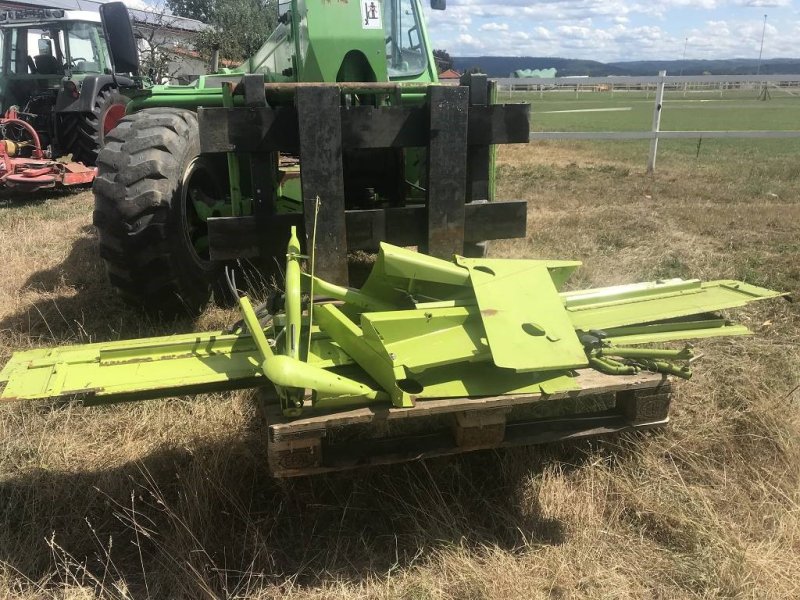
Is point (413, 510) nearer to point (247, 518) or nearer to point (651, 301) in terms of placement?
point (247, 518)

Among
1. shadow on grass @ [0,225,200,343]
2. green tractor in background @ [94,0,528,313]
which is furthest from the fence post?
shadow on grass @ [0,225,200,343]

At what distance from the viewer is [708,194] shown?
329 inches

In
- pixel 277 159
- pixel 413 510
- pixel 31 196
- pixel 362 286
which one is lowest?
pixel 413 510

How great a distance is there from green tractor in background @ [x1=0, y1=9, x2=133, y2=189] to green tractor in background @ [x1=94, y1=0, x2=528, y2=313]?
4929 mm

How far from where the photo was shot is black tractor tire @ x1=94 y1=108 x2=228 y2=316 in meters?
3.70

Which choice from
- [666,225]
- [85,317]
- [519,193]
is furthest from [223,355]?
[519,193]

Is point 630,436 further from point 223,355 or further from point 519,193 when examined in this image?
point 519,193

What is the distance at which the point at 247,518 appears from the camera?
8.23 feet

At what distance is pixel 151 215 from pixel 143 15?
74.5ft

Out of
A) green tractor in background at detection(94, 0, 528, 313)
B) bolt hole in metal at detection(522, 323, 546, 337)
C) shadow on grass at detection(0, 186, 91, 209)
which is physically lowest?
shadow on grass at detection(0, 186, 91, 209)

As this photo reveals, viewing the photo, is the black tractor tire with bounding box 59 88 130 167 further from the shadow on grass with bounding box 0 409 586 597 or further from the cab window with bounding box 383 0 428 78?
the shadow on grass with bounding box 0 409 586 597

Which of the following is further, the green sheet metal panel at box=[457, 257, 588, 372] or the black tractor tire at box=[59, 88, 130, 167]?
the black tractor tire at box=[59, 88, 130, 167]

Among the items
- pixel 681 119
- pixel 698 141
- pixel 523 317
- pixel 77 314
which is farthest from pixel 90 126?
pixel 681 119

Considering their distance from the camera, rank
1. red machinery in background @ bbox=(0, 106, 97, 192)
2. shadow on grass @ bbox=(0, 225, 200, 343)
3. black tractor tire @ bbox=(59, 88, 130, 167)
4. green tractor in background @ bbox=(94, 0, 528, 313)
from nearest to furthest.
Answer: green tractor in background @ bbox=(94, 0, 528, 313) < shadow on grass @ bbox=(0, 225, 200, 343) < red machinery in background @ bbox=(0, 106, 97, 192) < black tractor tire @ bbox=(59, 88, 130, 167)
